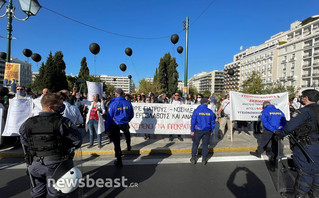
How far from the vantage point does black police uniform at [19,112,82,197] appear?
6.32ft

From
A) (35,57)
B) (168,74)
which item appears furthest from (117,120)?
(168,74)

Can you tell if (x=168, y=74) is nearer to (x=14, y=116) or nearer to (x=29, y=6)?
(x=29, y=6)

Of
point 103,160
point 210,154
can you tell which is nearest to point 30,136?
point 103,160

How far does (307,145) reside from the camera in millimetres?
2551

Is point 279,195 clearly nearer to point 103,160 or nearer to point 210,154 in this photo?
point 210,154

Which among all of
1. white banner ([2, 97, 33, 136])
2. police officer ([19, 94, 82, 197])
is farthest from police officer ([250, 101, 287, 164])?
white banner ([2, 97, 33, 136])

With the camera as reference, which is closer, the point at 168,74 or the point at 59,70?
the point at 59,70

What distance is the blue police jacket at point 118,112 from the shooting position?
435 centimetres

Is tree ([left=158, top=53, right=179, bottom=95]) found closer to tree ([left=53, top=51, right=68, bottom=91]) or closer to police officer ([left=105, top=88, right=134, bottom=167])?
tree ([left=53, top=51, right=68, bottom=91])

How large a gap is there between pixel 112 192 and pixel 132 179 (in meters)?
0.58

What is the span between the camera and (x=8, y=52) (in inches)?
242

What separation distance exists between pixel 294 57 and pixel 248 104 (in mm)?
71318

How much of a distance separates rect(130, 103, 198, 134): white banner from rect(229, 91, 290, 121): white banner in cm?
182

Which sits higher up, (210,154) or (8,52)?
(8,52)
